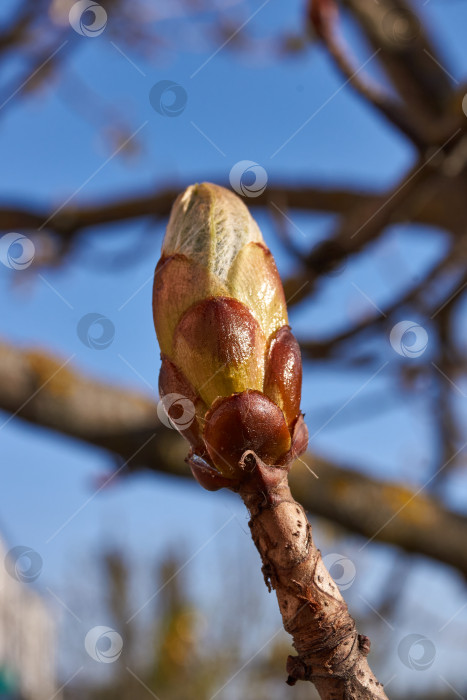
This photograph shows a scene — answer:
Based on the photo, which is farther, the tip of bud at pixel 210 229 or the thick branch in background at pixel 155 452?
the thick branch in background at pixel 155 452

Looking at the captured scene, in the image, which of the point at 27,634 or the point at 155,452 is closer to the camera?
the point at 155,452

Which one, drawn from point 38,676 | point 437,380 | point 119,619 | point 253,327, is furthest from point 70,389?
point 38,676

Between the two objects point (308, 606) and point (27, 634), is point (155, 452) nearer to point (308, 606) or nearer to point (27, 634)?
point (308, 606)

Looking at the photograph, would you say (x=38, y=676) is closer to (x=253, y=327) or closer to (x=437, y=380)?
(x=437, y=380)

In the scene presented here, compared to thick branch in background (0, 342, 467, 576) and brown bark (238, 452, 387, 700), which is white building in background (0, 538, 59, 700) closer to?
thick branch in background (0, 342, 467, 576)

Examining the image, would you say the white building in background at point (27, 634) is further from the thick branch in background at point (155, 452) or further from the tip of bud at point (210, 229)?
the tip of bud at point (210, 229)

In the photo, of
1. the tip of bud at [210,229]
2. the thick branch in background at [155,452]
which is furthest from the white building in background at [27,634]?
the tip of bud at [210,229]

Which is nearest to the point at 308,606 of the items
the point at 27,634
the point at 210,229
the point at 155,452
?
the point at 210,229

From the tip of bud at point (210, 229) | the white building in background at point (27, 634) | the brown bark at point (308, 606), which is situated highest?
the tip of bud at point (210, 229)
